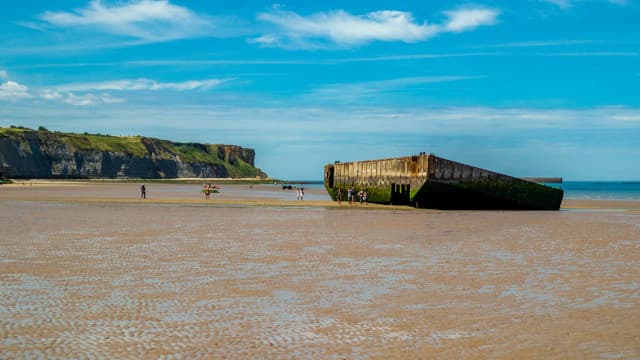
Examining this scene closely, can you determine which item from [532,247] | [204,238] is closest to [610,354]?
[532,247]

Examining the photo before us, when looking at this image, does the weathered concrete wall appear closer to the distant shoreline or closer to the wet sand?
the distant shoreline

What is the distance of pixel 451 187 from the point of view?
37812 millimetres

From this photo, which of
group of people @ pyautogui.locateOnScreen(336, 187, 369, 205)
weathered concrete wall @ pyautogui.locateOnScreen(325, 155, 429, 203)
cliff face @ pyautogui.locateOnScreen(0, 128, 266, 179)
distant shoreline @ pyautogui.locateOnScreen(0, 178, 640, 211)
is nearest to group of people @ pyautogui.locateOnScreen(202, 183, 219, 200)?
distant shoreline @ pyautogui.locateOnScreen(0, 178, 640, 211)

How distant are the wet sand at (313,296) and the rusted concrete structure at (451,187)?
16.9m

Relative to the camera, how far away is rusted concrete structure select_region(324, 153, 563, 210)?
37531 millimetres

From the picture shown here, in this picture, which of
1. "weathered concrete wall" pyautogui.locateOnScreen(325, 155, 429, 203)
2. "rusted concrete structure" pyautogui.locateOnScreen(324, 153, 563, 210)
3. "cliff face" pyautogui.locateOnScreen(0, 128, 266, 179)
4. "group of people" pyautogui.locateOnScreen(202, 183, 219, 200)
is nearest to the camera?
"rusted concrete structure" pyautogui.locateOnScreen(324, 153, 563, 210)

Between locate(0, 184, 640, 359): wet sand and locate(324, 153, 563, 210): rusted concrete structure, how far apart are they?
1689 centimetres

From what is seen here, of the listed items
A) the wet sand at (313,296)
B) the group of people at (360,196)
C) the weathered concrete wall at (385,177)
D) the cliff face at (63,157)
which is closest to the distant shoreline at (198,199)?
the group of people at (360,196)

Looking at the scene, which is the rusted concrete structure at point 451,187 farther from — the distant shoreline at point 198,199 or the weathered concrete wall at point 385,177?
the distant shoreline at point 198,199

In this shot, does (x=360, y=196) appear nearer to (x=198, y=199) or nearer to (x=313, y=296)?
(x=198, y=199)

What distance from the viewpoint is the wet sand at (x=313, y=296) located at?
7.66 meters

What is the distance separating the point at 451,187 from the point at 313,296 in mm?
28293

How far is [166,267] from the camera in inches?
535

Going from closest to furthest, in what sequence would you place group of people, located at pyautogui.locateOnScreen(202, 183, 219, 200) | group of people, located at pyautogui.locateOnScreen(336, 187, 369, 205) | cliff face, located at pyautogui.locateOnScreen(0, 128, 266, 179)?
group of people, located at pyautogui.locateOnScreen(336, 187, 369, 205) → group of people, located at pyautogui.locateOnScreen(202, 183, 219, 200) → cliff face, located at pyautogui.locateOnScreen(0, 128, 266, 179)
